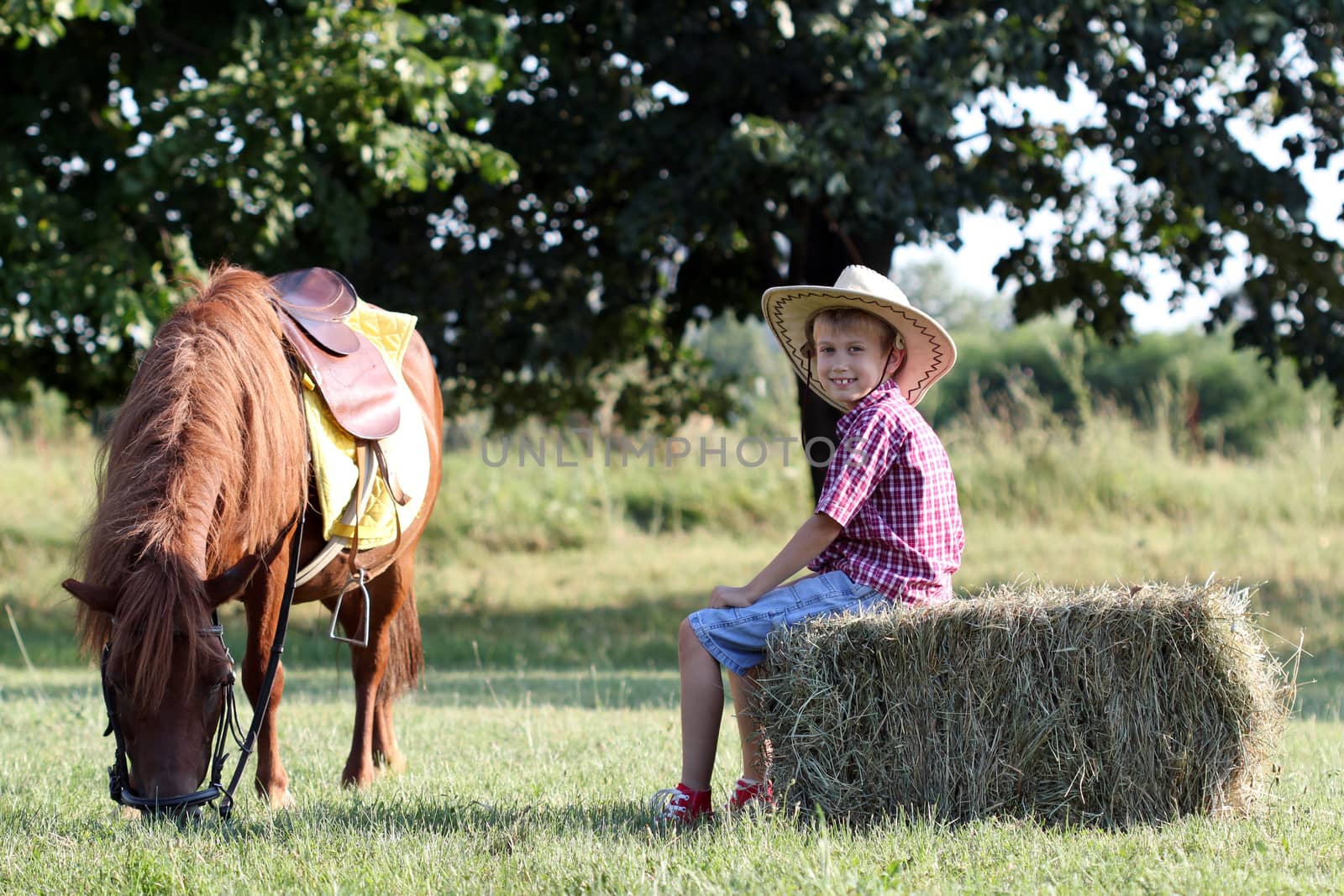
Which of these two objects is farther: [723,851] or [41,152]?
[41,152]

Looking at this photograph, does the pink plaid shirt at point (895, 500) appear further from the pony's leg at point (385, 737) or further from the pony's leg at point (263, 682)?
the pony's leg at point (385, 737)

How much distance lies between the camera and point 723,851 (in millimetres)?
2994

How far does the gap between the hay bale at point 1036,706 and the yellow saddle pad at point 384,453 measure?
1.60 meters

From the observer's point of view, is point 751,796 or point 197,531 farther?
point 751,796

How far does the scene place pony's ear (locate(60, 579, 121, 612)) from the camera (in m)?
3.00

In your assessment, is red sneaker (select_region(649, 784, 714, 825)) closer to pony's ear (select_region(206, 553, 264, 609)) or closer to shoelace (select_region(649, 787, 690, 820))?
shoelace (select_region(649, 787, 690, 820))

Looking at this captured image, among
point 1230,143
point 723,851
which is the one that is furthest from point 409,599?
point 1230,143

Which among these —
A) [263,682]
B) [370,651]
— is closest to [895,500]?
[263,682]

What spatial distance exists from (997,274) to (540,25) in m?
4.56

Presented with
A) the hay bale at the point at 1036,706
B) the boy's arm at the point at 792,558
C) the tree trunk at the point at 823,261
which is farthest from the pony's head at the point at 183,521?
the tree trunk at the point at 823,261

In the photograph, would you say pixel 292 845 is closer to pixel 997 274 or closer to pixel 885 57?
pixel 885 57

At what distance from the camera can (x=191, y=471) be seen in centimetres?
333

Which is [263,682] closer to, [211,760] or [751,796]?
[211,760]

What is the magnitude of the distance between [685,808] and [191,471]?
1629 millimetres
